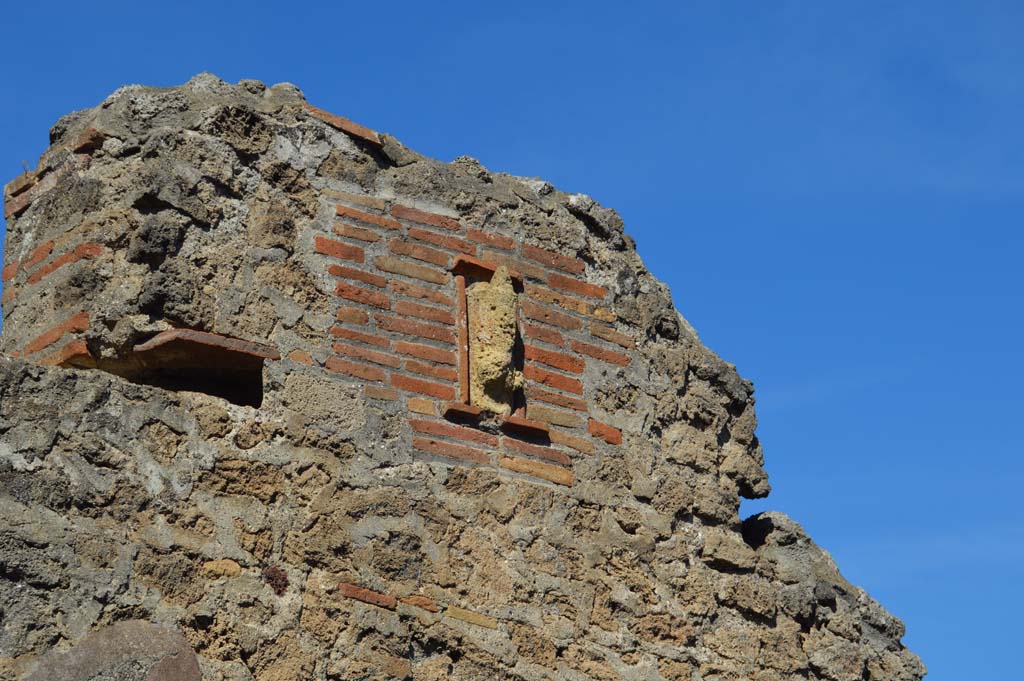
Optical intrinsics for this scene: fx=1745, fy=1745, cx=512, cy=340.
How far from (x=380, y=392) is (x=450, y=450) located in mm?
303

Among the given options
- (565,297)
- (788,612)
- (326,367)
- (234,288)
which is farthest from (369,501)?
(788,612)

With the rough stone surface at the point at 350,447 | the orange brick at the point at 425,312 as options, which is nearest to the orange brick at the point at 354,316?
the rough stone surface at the point at 350,447

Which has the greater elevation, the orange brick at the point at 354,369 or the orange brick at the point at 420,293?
the orange brick at the point at 420,293

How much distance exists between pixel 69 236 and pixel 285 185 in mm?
719

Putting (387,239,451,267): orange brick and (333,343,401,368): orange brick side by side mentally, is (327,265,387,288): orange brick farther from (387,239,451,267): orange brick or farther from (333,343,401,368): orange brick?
(333,343,401,368): orange brick

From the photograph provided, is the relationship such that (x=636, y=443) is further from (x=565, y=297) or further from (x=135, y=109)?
(x=135, y=109)

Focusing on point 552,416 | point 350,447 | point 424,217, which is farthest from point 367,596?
point 424,217

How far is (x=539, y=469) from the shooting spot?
5895 millimetres

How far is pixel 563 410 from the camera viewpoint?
608 cm

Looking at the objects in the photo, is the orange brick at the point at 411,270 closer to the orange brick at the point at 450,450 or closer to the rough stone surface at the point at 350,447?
the rough stone surface at the point at 350,447

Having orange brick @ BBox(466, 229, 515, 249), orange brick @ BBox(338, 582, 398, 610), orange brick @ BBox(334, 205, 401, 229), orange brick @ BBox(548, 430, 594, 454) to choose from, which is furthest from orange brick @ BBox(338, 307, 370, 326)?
orange brick @ BBox(338, 582, 398, 610)

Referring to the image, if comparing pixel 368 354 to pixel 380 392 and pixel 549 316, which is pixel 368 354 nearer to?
pixel 380 392

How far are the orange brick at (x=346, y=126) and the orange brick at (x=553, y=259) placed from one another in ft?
2.18

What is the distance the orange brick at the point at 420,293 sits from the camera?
19.2 feet
